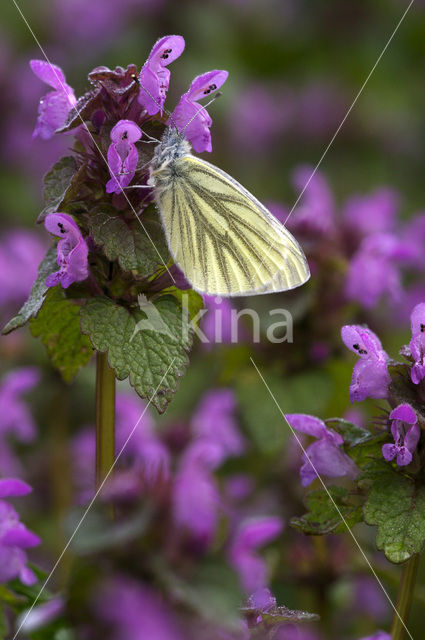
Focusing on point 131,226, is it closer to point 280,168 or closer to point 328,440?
point 328,440

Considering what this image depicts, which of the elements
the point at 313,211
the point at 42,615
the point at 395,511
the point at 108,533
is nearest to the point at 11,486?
the point at 42,615

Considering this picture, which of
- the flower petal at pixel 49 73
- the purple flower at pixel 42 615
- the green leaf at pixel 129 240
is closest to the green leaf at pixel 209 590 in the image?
the purple flower at pixel 42 615

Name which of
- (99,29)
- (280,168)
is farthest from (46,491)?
(99,29)

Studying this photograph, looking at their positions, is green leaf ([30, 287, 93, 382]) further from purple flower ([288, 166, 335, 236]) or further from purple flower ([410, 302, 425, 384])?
purple flower ([288, 166, 335, 236])

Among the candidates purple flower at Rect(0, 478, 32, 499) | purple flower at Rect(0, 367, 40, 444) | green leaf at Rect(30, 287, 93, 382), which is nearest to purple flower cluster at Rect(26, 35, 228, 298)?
green leaf at Rect(30, 287, 93, 382)

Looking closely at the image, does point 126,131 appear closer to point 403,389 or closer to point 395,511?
point 403,389

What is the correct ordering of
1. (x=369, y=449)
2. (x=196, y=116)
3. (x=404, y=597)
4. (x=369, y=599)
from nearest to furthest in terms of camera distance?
(x=404, y=597)
(x=369, y=449)
(x=196, y=116)
(x=369, y=599)
